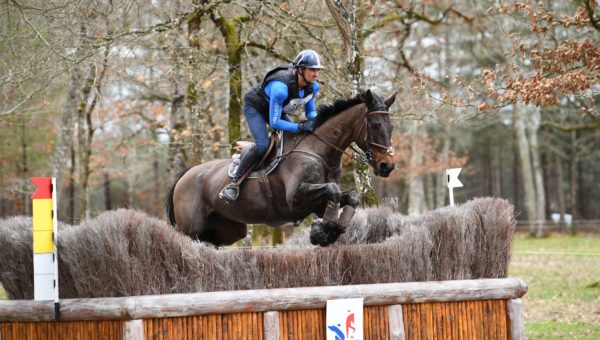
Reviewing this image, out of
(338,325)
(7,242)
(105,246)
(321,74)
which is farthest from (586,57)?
(7,242)

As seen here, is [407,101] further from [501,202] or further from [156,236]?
[156,236]

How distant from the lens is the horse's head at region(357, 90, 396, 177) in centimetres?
693

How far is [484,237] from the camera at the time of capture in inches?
268

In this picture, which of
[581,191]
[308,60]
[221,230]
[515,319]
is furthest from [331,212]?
[581,191]

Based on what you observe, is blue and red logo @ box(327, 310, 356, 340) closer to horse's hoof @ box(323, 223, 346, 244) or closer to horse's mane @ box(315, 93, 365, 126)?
horse's hoof @ box(323, 223, 346, 244)

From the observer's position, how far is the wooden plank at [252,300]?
222 inches

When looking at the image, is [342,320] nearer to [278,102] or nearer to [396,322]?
[396,322]

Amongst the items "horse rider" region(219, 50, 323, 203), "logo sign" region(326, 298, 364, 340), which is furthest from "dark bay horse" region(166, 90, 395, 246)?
"logo sign" region(326, 298, 364, 340)

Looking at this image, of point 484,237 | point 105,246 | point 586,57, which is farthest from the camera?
point 586,57

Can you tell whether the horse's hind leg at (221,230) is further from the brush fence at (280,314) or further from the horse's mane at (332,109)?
the brush fence at (280,314)

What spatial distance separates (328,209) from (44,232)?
2.60 metres

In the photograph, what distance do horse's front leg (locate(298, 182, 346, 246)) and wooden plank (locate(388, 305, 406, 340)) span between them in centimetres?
95

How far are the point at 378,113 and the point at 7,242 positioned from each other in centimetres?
373

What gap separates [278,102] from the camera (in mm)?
7113
